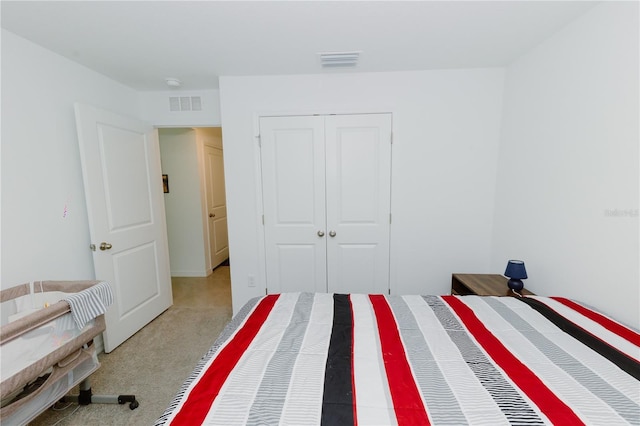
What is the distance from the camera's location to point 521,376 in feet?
3.14

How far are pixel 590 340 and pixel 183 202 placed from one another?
4.34m

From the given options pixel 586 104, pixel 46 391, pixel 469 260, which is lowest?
pixel 46 391

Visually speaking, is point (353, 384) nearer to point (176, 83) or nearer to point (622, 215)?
point (622, 215)

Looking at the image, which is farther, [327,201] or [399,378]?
[327,201]

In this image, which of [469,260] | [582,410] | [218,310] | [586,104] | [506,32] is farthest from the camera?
[218,310]

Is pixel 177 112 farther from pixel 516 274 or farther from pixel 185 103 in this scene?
pixel 516 274

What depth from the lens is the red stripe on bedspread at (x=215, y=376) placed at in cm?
82

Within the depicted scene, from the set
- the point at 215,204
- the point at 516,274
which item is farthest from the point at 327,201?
the point at 215,204

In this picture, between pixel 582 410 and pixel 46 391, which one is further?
pixel 46 391

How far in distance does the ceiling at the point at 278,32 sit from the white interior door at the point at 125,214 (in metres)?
0.57

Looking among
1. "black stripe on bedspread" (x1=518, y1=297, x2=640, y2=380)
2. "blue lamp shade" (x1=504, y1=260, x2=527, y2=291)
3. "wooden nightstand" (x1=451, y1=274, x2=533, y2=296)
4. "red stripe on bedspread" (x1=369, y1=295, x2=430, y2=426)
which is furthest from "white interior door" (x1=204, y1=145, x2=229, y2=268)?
"black stripe on bedspread" (x1=518, y1=297, x2=640, y2=380)

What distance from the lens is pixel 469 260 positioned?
2596mm

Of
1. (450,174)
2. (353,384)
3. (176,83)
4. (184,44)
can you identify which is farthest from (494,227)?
(176,83)

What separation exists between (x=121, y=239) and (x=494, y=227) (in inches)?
133
